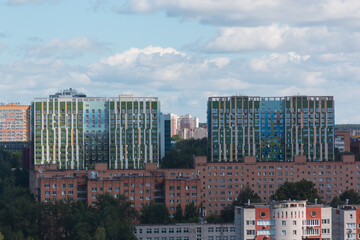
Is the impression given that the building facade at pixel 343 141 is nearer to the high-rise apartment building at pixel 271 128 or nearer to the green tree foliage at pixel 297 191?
the high-rise apartment building at pixel 271 128

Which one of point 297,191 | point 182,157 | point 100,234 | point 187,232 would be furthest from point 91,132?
point 100,234

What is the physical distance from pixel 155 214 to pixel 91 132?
140 ft

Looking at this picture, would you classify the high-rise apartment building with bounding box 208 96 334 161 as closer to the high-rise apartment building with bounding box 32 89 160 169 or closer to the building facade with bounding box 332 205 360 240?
the high-rise apartment building with bounding box 32 89 160 169

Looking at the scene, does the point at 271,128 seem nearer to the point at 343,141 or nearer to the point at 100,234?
the point at 343,141

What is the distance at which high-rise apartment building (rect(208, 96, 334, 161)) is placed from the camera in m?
119

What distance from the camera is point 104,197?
90250 mm

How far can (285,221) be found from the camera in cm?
6600

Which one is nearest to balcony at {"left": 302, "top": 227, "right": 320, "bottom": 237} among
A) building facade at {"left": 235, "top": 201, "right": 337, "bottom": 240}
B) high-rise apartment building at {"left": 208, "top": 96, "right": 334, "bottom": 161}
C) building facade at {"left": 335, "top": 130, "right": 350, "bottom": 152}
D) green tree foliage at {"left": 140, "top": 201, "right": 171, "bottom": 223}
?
building facade at {"left": 235, "top": 201, "right": 337, "bottom": 240}

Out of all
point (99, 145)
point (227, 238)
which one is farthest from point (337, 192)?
point (99, 145)

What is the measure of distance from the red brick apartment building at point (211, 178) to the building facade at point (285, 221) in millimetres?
30205

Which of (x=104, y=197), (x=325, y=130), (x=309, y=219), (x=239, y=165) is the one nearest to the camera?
(x=309, y=219)

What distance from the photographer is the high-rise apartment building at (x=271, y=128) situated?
119 m

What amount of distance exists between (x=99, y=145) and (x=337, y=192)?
37165 mm

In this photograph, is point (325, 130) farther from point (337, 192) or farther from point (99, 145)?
point (99, 145)
